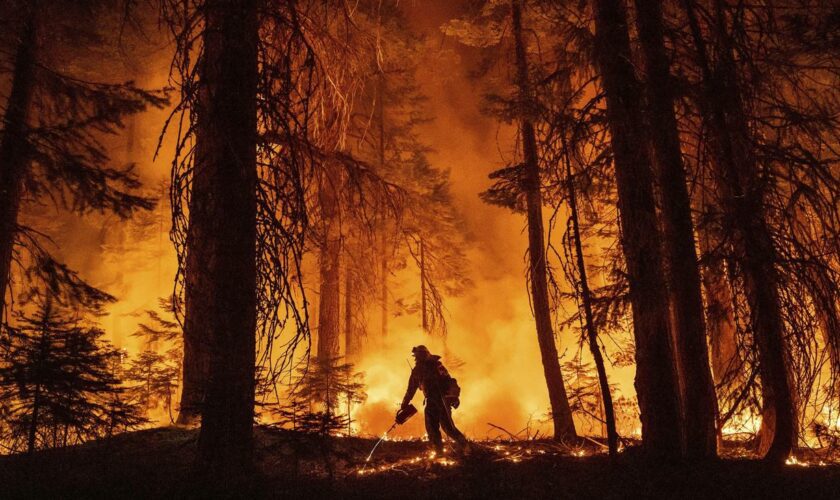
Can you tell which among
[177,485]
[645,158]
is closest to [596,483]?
[645,158]

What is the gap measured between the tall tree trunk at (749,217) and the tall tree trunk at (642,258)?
801 mm

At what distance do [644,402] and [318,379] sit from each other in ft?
28.8

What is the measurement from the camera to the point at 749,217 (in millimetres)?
5629

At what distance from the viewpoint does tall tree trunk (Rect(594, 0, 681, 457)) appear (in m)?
6.09

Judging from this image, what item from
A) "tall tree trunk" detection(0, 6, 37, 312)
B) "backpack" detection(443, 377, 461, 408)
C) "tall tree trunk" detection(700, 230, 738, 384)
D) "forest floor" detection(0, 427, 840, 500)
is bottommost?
"forest floor" detection(0, 427, 840, 500)

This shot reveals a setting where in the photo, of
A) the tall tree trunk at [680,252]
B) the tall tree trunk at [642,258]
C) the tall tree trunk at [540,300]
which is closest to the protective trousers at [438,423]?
the tall tree trunk at [540,300]

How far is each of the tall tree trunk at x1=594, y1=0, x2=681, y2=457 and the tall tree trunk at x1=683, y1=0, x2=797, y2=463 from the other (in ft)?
2.63

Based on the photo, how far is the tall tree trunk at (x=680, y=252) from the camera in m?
6.35

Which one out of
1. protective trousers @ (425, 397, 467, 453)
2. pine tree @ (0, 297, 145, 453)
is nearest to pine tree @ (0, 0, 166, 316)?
pine tree @ (0, 297, 145, 453)

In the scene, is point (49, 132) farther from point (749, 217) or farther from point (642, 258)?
point (749, 217)

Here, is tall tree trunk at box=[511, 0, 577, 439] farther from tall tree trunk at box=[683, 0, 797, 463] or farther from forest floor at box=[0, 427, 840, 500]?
tall tree trunk at box=[683, 0, 797, 463]

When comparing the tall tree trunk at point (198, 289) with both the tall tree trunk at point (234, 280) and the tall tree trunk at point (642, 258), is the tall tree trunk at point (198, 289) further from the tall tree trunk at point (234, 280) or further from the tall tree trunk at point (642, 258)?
the tall tree trunk at point (642, 258)

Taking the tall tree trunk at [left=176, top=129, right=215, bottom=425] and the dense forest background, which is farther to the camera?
the dense forest background

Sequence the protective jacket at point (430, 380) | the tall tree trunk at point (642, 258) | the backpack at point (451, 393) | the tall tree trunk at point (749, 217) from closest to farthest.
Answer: the tall tree trunk at point (749, 217) → the tall tree trunk at point (642, 258) → the backpack at point (451, 393) → the protective jacket at point (430, 380)
